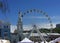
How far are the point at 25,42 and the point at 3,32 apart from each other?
5145 cm

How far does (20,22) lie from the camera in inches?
2056

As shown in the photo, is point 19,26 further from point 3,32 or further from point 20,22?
point 3,32

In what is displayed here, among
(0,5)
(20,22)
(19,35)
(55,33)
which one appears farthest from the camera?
(55,33)

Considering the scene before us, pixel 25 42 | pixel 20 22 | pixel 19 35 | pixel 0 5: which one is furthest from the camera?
pixel 19 35

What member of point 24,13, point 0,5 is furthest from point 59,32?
point 0,5

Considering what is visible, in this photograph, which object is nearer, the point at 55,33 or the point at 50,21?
the point at 50,21

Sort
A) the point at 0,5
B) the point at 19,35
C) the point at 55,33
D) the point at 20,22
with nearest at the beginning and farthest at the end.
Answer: the point at 0,5
the point at 20,22
the point at 19,35
the point at 55,33

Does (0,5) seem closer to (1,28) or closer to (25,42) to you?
(25,42)

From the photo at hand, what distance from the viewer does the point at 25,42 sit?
2284cm

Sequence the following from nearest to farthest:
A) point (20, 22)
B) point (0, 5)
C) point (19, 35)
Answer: point (0, 5)
point (20, 22)
point (19, 35)

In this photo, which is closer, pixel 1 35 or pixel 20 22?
pixel 20 22

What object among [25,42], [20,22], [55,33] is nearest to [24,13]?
[20,22]

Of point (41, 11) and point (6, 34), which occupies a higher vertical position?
point (41, 11)

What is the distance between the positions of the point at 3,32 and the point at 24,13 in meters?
22.3
